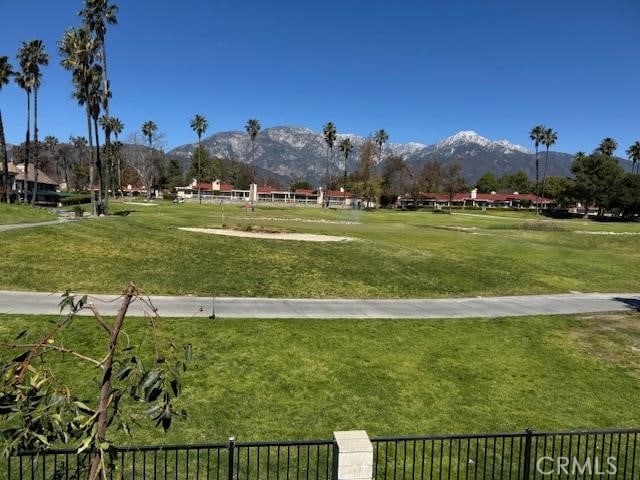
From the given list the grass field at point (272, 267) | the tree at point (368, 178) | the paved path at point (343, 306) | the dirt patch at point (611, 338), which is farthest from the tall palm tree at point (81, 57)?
the tree at point (368, 178)

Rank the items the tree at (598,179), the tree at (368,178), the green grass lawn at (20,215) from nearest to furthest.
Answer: the green grass lawn at (20,215), the tree at (598,179), the tree at (368,178)

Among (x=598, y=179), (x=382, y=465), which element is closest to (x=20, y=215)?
(x=382, y=465)

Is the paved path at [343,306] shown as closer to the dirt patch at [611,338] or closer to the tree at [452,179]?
the dirt patch at [611,338]

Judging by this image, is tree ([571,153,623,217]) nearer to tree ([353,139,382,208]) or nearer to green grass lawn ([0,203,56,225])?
tree ([353,139,382,208])

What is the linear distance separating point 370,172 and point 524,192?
92.4 meters

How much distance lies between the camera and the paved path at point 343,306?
15983 mm

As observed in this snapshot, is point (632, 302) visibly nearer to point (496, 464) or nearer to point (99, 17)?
point (496, 464)

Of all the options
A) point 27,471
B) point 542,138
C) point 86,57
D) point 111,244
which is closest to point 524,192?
point 542,138

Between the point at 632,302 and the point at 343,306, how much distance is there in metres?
14.0

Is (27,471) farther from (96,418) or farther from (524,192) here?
(524,192)

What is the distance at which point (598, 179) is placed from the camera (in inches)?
4257

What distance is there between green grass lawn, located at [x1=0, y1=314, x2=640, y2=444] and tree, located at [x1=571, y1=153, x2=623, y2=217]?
342ft

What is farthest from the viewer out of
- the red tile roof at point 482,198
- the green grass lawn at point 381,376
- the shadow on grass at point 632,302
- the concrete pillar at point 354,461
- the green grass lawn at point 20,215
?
the red tile roof at point 482,198

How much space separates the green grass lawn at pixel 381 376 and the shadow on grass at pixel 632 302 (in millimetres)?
5197
